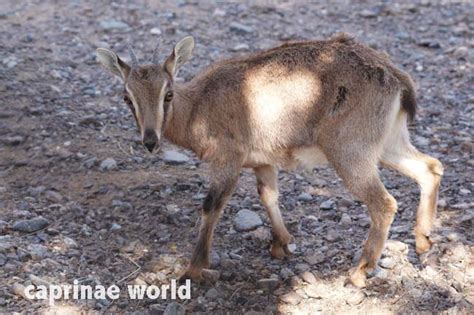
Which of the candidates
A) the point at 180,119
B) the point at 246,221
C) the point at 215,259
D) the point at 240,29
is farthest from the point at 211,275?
the point at 240,29

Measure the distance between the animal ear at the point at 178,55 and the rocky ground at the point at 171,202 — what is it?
152 cm

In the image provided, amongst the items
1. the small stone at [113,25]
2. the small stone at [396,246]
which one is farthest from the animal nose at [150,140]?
the small stone at [113,25]

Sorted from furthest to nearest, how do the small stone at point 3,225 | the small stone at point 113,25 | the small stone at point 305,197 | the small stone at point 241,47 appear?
1. the small stone at point 113,25
2. the small stone at point 241,47
3. the small stone at point 305,197
4. the small stone at point 3,225

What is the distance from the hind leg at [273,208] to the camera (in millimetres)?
7492

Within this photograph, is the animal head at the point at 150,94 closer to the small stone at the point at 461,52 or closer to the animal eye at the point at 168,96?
the animal eye at the point at 168,96

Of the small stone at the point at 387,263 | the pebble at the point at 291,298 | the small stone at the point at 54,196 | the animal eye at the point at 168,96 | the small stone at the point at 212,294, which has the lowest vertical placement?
the pebble at the point at 291,298

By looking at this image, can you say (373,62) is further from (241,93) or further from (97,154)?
(97,154)

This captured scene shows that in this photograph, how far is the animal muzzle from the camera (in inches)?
268

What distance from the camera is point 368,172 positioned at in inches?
267

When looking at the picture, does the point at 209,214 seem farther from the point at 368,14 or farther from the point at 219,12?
the point at 368,14

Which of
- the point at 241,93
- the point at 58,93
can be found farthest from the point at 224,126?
the point at 58,93

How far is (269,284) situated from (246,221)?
1.08 metres

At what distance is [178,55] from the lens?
291 inches

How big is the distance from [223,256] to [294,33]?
633 centimetres
